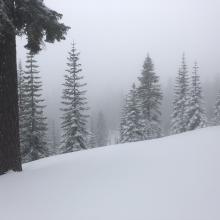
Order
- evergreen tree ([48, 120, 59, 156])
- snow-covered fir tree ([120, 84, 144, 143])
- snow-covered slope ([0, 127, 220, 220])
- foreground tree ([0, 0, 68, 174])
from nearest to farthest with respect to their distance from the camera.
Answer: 1. snow-covered slope ([0, 127, 220, 220])
2. foreground tree ([0, 0, 68, 174])
3. snow-covered fir tree ([120, 84, 144, 143])
4. evergreen tree ([48, 120, 59, 156])

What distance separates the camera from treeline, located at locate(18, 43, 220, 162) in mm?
27531

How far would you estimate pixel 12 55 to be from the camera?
27.1 feet

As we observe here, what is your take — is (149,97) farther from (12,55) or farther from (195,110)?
(12,55)

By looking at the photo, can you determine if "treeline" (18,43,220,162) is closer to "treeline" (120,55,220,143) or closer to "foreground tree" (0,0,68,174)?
"treeline" (120,55,220,143)

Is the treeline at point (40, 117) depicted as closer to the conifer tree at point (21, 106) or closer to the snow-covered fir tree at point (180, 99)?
the conifer tree at point (21, 106)

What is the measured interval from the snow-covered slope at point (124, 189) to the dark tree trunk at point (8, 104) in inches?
18.5

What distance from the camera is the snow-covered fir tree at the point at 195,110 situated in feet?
123

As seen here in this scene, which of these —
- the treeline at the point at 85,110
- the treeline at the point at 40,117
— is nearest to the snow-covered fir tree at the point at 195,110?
the treeline at the point at 85,110

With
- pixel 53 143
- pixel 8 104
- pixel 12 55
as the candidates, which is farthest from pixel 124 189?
pixel 53 143

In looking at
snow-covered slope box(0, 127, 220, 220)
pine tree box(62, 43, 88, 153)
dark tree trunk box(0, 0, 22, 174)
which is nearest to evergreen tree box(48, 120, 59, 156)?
pine tree box(62, 43, 88, 153)

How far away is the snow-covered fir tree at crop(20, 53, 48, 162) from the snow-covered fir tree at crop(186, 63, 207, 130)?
1872cm

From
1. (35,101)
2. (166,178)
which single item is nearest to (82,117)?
(35,101)

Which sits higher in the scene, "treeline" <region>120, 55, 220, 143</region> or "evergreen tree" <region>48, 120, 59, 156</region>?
"treeline" <region>120, 55, 220, 143</region>

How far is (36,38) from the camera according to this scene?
8.96 meters
